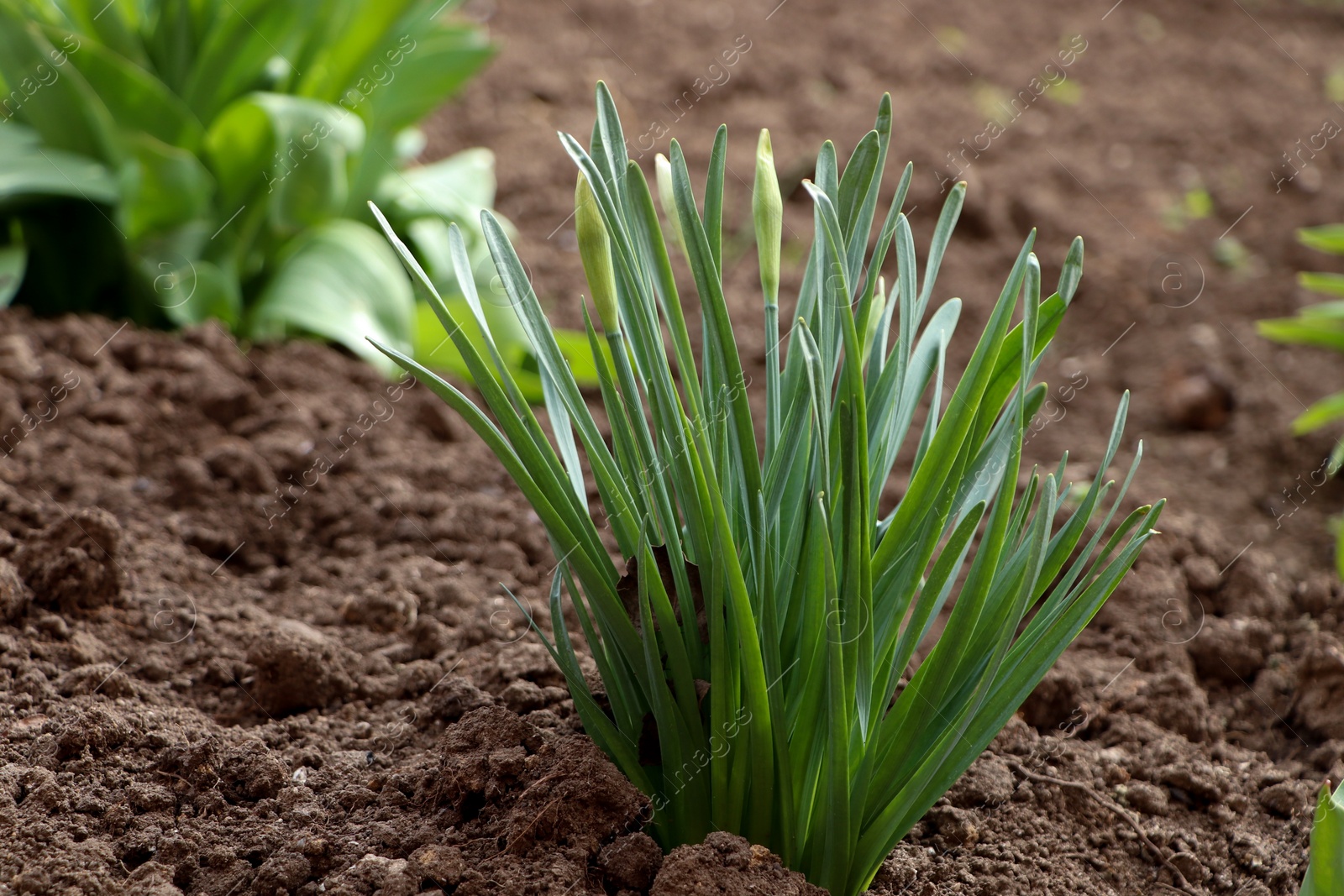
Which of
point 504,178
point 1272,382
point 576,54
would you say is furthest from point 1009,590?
point 576,54

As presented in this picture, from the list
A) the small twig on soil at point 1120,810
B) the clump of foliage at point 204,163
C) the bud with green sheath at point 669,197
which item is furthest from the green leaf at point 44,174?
the small twig on soil at point 1120,810

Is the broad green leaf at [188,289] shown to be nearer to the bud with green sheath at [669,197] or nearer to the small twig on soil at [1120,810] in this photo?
the bud with green sheath at [669,197]

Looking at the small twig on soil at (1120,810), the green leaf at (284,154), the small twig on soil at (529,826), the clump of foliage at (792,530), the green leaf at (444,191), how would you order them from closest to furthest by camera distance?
the clump of foliage at (792,530)
the small twig on soil at (529,826)
the small twig on soil at (1120,810)
the green leaf at (284,154)
the green leaf at (444,191)

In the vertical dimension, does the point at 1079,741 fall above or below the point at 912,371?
below

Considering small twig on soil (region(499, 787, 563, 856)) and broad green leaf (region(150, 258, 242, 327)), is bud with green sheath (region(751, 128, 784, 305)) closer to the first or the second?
small twig on soil (region(499, 787, 563, 856))

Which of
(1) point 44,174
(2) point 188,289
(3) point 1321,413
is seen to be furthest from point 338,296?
(3) point 1321,413

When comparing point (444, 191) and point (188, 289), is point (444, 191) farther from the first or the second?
point (188, 289)

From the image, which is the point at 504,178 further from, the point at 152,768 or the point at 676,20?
the point at 152,768

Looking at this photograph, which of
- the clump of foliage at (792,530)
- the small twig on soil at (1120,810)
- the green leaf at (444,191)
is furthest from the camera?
the green leaf at (444,191)
